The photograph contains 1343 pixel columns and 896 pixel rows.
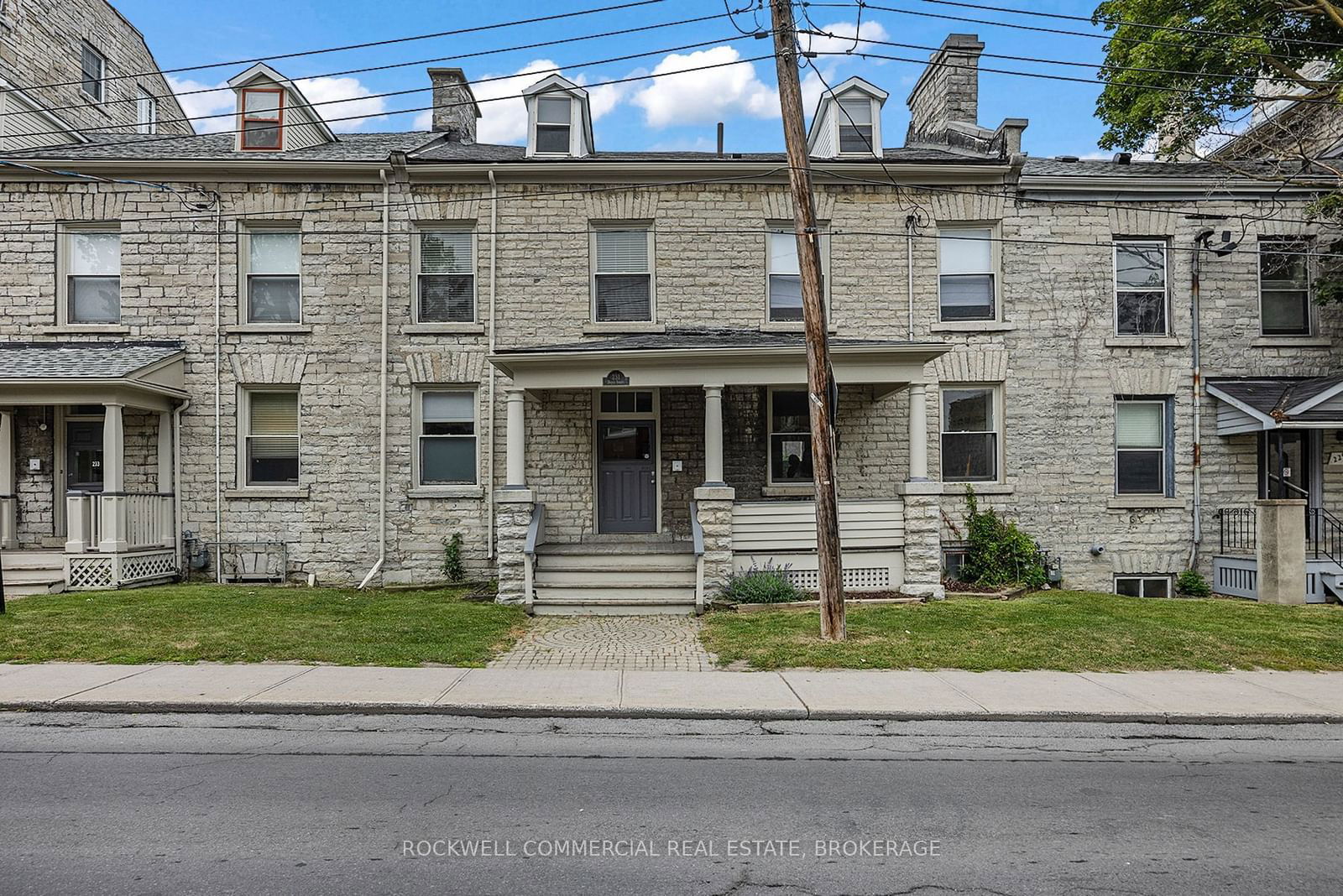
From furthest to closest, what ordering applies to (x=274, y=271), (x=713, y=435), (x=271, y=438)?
(x=274, y=271)
(x=271, y=438)
(x=713, y=435)

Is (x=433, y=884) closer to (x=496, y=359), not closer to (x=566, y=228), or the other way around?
(x=496, y=359)

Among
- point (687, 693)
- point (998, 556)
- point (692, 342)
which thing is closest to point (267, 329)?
point (692, 342)

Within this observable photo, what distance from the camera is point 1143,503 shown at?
14.6m

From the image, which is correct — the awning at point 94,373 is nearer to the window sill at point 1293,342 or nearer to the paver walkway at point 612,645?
the paver walkway at point 612,645

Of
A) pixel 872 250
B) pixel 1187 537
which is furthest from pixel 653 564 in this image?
pixel 1187 537

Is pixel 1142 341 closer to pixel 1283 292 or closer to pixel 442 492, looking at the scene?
pixel 1283 292

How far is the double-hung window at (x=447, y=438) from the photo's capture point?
14734 mm

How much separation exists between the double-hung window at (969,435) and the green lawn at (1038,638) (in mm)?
3202

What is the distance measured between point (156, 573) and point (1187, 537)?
1838 cm

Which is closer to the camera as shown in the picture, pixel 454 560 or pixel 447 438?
pixel 454 560

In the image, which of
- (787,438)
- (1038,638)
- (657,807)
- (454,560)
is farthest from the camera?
(787,438)

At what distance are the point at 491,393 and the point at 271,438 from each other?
4173 millimetres

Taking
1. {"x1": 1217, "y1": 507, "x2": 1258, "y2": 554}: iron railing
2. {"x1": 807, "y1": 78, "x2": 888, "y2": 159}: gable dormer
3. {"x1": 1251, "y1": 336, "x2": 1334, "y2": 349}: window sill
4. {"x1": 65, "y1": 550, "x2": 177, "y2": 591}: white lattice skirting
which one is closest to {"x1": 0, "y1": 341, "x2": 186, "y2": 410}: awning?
{"x1": 65, "y1": 550, "x2": 177, "y2": 591}: white lattice skirting

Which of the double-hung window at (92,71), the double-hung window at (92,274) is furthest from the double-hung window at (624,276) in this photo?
the double-hung window at (92,71)
